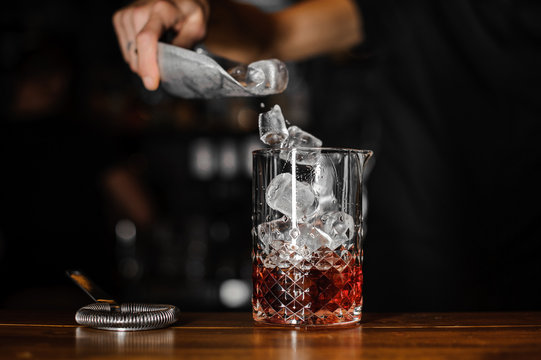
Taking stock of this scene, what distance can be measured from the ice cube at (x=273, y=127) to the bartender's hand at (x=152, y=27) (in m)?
0.24

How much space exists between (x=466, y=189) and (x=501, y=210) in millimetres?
121

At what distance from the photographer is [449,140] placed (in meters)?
1.96

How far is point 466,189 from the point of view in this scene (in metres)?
1.93

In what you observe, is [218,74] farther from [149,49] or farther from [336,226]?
[336,226]

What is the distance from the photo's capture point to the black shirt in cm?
185

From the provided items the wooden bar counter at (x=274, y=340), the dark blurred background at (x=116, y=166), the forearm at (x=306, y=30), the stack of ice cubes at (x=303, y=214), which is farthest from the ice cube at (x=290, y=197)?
the dark blurred background at (x=116, y=166)

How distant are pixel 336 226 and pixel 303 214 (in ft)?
0.17

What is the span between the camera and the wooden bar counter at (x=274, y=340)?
0.73 meters

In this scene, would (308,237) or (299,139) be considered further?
(299,139)

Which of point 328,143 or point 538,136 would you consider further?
point 328,143

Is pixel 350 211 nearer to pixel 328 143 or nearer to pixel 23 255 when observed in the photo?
pixel 328 143

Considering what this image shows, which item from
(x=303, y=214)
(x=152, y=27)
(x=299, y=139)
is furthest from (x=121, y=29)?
(x=303, y=214)

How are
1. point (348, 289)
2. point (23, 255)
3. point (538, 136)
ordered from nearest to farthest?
1. point (348, 289)
2. point (538, 136)
3. point (23, 255)

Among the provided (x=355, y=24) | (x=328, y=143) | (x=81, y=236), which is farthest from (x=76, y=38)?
(x=355, y=24)
